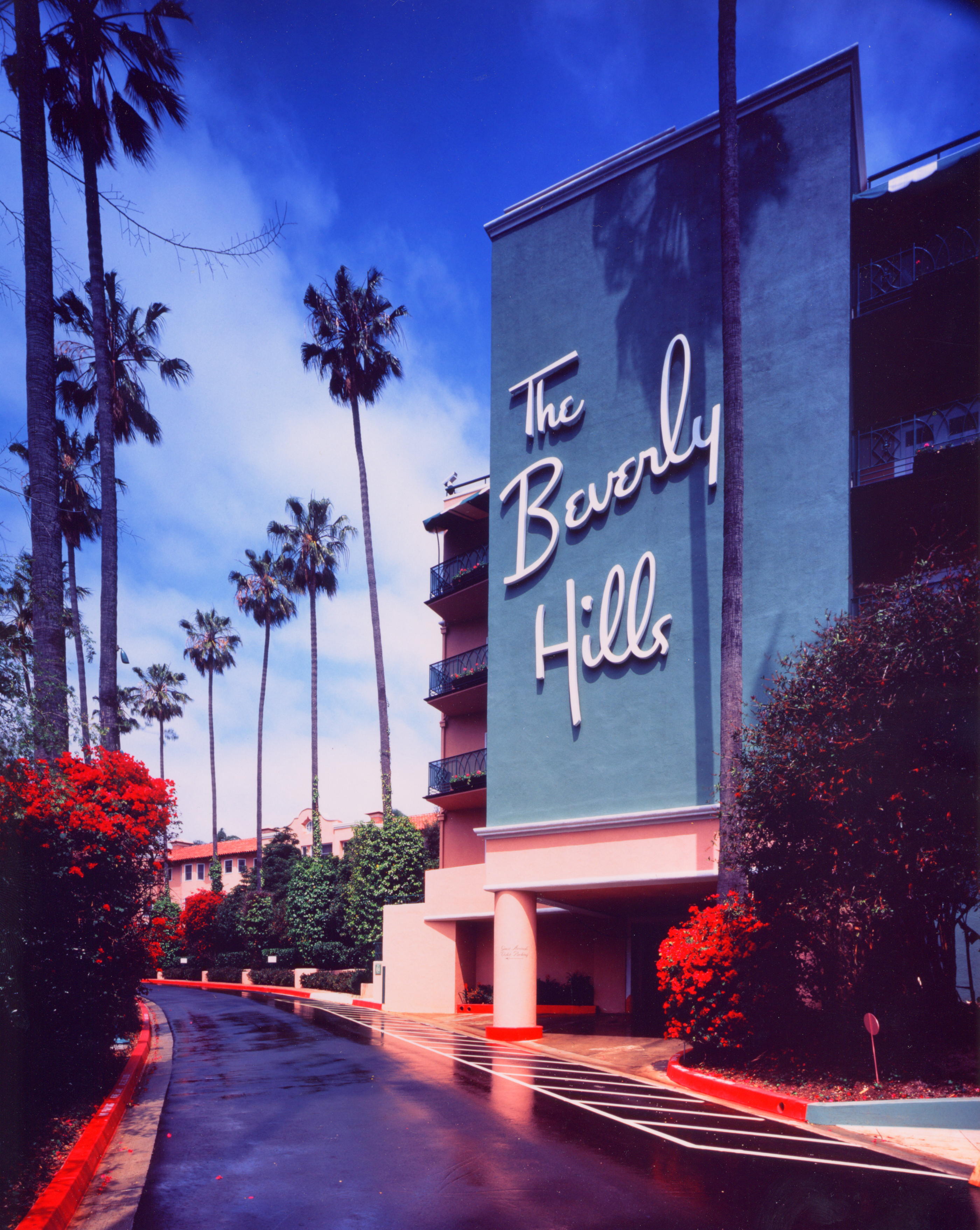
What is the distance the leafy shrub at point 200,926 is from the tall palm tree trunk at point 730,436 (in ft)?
154

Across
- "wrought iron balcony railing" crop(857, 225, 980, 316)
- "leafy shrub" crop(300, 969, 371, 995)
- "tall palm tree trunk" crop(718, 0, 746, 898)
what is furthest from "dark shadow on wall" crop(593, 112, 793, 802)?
"leafy shrub" crop(300, 969, 371, 995)

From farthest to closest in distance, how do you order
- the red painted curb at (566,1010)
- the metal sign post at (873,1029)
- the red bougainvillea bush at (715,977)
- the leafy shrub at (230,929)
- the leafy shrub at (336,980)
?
the leafy shrub at (230,929), the leafy shrub at (336,980), the red painted curb at (566,1010), the red bougainvillea bush at (715,977), the metal sign post at (873,1029)

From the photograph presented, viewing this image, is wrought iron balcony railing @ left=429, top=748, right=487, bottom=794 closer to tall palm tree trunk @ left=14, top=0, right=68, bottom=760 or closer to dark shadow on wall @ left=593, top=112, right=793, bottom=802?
dark shadow on wall @ left=593, top=112, right=793, bottom=802

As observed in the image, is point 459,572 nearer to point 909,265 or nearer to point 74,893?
point 909,265

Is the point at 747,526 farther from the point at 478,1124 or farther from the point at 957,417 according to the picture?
the point at 478,1124

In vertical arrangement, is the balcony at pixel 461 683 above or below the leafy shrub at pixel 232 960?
above

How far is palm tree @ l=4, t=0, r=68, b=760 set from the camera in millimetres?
13898

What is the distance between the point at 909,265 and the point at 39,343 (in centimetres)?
1685

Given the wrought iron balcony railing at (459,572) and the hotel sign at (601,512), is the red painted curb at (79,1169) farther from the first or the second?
the wrought iron balcony railing at (459,572)

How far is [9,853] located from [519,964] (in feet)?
51.8

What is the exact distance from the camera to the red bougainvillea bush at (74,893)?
1127cm

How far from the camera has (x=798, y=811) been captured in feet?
45.6

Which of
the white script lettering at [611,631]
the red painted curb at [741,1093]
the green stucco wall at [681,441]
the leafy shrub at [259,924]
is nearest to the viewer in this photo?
the red painted curb at [741,1093]

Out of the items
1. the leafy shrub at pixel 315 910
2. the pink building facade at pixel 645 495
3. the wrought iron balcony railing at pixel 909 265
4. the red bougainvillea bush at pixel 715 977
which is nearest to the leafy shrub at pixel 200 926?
the leafy shrub at pixel 315 910
